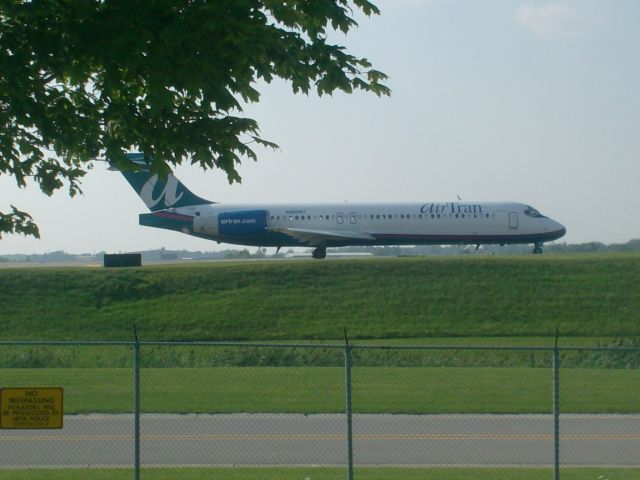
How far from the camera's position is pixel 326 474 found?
37.0ft

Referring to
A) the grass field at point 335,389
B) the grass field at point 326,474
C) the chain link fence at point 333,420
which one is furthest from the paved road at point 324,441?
the grass field at point 335,389

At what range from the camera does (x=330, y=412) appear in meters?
15.9

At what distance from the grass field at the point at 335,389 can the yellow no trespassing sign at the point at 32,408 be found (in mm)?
6525

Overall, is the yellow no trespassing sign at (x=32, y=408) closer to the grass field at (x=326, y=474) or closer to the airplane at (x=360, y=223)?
the grass field at (x=326, y=474)

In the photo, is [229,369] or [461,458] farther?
[229,369]

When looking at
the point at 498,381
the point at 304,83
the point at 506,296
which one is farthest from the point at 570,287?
the point at 304,83

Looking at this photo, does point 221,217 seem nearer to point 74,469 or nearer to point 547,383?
point 547,383

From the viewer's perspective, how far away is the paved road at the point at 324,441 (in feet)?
40.2

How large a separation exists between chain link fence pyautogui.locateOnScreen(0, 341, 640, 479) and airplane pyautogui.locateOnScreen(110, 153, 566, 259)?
27646 millimetres

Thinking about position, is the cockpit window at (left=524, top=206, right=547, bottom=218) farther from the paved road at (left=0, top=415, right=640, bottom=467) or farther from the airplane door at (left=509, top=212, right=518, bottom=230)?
the paved road at (left=0, top=415, right=640, bottom=467)

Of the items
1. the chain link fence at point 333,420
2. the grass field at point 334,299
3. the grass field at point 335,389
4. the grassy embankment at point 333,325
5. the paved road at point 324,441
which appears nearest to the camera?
the chain link fence at point 333,420

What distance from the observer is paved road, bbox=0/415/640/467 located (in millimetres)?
12258

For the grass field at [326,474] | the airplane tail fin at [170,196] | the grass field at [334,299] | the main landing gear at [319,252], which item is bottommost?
the grass field at [326,474]

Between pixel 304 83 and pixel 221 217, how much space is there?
43151 mm
